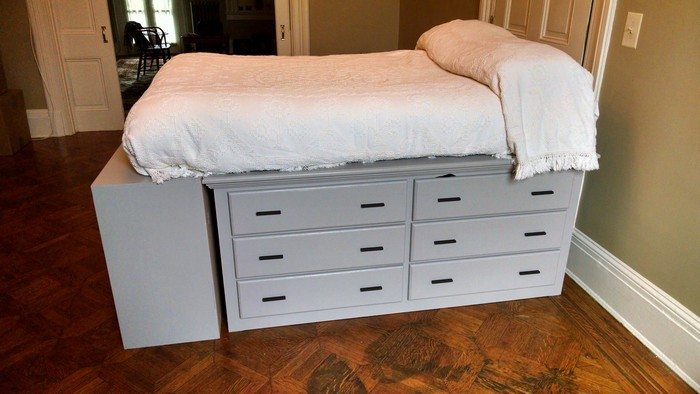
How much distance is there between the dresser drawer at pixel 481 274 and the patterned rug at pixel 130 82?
13.3 ft

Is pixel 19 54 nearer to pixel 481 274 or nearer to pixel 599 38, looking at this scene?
pixel 481 274

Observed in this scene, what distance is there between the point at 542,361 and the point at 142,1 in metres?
8.90

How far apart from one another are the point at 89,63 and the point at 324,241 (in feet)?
11.0

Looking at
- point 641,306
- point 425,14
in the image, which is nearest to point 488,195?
point 641,306

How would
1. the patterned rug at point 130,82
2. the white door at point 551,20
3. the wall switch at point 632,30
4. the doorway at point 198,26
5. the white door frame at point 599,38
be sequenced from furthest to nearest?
the doorway at point 198,26 < the patterned rug at point 130,82 < the white door at point 551,20 < the white door frame at point 599,38 < the wall switch at point 632,30

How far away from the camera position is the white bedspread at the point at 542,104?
1.84 metres

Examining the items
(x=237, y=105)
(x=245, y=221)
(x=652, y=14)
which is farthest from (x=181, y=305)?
(x=652, y=14)

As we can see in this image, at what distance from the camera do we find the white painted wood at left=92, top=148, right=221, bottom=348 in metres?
1.72

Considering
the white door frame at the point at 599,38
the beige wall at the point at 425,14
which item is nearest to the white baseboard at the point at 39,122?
the beige wall at the point at 425,14

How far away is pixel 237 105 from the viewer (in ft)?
5.61

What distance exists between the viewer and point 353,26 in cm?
433

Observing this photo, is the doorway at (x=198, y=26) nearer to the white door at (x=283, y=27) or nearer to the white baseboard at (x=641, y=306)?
the white door at (x=283, y=27)

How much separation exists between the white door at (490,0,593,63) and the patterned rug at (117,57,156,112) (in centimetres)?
383

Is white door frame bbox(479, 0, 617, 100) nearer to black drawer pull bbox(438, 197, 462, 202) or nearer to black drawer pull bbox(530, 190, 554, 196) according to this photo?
black drawer pull bbox(530, 190, 554, 196)
